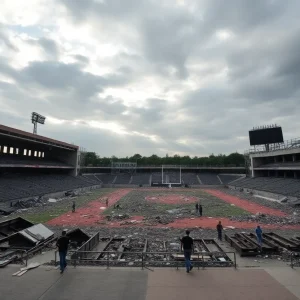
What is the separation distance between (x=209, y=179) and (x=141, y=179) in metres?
24.4

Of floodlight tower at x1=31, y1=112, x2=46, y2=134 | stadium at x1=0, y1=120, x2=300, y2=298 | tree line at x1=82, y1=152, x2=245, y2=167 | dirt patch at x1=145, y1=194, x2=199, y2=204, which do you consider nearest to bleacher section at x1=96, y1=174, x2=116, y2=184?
stadium at x1=0, y1=120, x2=300, y2=298

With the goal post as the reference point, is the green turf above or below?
below

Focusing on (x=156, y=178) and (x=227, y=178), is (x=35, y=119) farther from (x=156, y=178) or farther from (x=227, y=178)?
(x=227, y=178)

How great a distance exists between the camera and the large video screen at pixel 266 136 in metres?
60.7

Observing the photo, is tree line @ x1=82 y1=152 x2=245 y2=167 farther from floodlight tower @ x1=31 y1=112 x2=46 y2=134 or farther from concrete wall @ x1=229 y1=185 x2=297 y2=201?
concrete wall @ x1=229 y1=185 x2=297 y2=201

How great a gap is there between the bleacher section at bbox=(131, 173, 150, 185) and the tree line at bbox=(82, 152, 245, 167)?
23308 millimetres

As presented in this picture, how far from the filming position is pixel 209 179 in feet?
278

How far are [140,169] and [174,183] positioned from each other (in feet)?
79.3

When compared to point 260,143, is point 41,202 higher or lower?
lower

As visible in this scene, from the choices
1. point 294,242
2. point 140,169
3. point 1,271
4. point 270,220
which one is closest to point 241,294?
point 294,242

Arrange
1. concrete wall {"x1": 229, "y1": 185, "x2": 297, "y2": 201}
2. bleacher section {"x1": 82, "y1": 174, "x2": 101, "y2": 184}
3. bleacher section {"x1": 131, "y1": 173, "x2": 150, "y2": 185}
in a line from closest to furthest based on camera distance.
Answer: concrete wall {"x1": 229, "y1": 185, "x2": 297, "y2": 201} < bleacher section {"x1": 82, "y1": 174, "x2": 101, "y2": 184} < bleacher section {"x1": 131, "y1": 173, "x2": 150, "y2": 185}

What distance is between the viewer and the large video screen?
60688mm

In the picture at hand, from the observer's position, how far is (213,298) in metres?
7.29

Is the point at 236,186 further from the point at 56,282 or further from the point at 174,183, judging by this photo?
the point at 56,282
